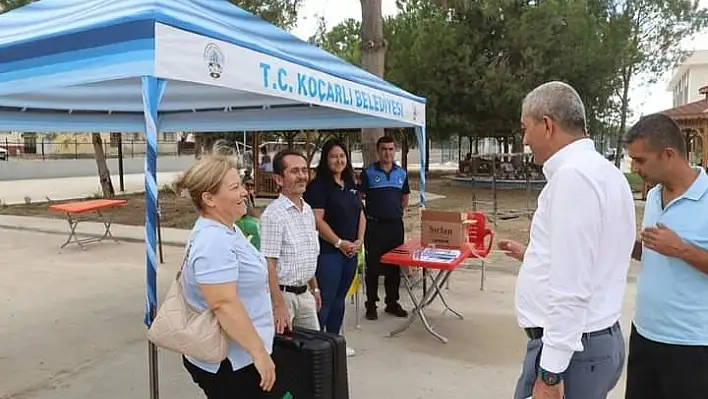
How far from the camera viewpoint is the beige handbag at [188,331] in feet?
6.47

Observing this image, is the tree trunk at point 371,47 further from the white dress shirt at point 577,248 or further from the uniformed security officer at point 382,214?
the white dress shirt at point 577,248

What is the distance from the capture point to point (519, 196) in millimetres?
17891

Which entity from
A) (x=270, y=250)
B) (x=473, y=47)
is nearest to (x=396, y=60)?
(x=473, y=47)

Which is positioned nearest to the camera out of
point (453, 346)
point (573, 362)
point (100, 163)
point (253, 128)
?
point (573, 362)

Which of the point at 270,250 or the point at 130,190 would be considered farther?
the point at 130,190

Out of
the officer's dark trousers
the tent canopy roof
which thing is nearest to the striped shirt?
the tent canopy roof

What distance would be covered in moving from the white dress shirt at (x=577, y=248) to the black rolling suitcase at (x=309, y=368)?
33.3 inches

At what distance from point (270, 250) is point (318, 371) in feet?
2.94

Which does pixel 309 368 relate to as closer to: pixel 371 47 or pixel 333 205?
pixel 333 205

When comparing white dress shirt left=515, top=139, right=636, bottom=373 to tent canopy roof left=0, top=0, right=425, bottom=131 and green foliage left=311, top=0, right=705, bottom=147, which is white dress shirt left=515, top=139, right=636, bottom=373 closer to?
tent canopy roof left=0, top=0, right=425, bottom=131

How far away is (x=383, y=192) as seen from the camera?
5.08m

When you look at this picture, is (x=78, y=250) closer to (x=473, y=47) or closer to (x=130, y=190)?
(x=130, y=190)

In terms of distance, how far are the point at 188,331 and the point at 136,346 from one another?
9.47 feet

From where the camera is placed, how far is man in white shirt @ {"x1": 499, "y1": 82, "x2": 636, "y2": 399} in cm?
160
